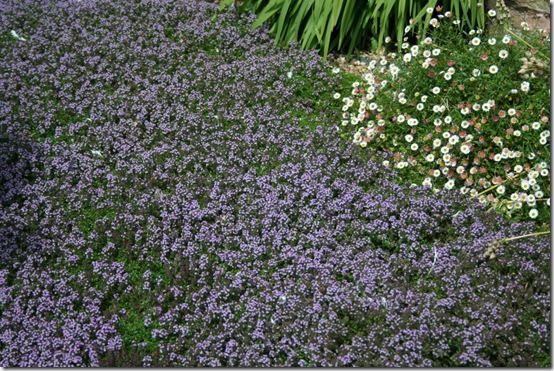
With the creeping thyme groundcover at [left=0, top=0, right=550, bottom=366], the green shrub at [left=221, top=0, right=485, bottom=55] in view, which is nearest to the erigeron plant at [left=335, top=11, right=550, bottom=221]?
the creeping thyme groundcover at [left=0, top=0, right=550, bottom=366]

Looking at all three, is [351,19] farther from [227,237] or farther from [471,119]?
[227,237]

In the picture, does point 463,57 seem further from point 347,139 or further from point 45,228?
point 45,228

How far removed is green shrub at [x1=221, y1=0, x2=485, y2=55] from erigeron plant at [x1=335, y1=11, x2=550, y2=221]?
41 centimetres

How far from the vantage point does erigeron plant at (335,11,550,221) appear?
4.83 metres

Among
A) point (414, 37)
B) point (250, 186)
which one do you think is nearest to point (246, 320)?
point (250, 186)

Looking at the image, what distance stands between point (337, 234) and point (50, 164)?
2.26m

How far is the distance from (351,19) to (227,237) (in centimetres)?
266

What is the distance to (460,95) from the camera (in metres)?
5.26

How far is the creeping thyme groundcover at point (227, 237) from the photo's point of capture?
394cm

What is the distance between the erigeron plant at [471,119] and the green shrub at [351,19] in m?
0.41

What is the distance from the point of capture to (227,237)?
4.59m

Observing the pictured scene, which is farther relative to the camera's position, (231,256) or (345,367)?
(231,256)

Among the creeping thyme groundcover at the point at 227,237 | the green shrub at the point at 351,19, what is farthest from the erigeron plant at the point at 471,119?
the green shrub at the point at 351,19

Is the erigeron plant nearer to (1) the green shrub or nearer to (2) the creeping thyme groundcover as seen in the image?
(2) the creeping thyme groundcover
